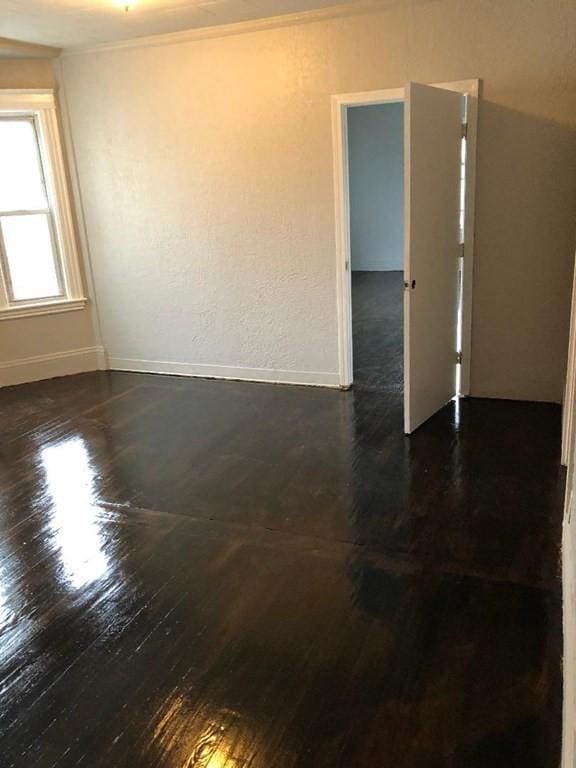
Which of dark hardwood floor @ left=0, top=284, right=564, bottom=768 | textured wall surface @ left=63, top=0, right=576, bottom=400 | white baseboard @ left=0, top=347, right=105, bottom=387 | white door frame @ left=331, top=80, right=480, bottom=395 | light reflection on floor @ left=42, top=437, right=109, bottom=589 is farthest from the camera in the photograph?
white baseboard @ left=0, top=347, right=105, bottom=387

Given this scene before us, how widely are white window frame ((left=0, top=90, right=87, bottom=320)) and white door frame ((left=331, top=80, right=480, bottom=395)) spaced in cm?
233

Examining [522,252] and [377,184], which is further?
[377,184]

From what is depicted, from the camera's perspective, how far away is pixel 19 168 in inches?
207

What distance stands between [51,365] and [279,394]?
214 centimetres

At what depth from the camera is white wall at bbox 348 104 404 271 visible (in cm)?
977

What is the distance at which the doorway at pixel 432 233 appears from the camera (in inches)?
144

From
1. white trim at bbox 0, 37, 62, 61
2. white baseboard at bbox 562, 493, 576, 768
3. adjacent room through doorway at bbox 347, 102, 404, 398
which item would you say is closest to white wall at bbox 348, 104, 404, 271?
adjacent room through doorway at bbox 347, 102, 404, 398

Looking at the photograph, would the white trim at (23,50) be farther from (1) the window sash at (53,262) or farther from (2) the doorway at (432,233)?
(2) the doorway at (432,233)

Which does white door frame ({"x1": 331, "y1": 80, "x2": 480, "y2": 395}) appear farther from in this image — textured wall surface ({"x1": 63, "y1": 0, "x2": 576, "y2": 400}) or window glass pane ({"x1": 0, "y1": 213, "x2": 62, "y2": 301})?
window glass pane ({"x1": 0, "y1": 213, "x2": 62, "y2": 301})

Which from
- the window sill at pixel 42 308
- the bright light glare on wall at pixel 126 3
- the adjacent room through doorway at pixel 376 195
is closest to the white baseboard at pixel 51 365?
the window sill at pixel 42 308

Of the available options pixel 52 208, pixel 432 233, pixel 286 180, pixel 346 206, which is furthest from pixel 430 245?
pixel 52 208

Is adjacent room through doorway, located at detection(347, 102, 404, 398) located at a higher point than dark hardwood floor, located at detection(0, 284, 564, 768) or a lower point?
higher

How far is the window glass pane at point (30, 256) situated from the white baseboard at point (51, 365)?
53 centimetres

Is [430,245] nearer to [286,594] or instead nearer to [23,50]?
[286,594]
